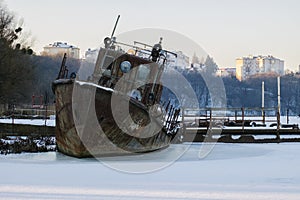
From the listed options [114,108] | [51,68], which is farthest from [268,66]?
[114,108]

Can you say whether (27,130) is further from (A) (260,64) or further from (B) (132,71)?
(A) (260,64)

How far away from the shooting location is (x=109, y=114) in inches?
459

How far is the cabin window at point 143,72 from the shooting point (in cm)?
1420

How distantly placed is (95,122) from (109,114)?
0.39 meters

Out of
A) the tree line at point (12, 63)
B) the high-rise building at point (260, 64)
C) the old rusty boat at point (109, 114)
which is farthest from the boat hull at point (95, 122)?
the high-rise building at point (260, 64)

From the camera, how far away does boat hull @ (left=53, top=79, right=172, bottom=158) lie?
37.7 feet

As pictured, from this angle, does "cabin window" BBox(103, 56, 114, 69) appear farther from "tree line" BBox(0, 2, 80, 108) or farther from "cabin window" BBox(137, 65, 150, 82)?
"tree line" BBox(0, 2, 80, 108)

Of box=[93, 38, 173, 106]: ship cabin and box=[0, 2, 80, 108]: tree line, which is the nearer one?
box=[93, 38, 173, 106]: ship cabin

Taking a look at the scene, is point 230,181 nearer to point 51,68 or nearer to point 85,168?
point 85,168

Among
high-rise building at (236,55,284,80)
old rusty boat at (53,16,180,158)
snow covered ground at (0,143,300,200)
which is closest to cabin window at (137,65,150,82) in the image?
old rusty boat at (53,16,180,158)

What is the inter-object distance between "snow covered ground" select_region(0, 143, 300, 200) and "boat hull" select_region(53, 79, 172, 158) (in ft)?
1.26

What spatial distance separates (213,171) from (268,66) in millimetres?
158903

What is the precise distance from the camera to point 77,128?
11.7 metres

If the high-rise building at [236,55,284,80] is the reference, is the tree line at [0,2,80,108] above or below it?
below
